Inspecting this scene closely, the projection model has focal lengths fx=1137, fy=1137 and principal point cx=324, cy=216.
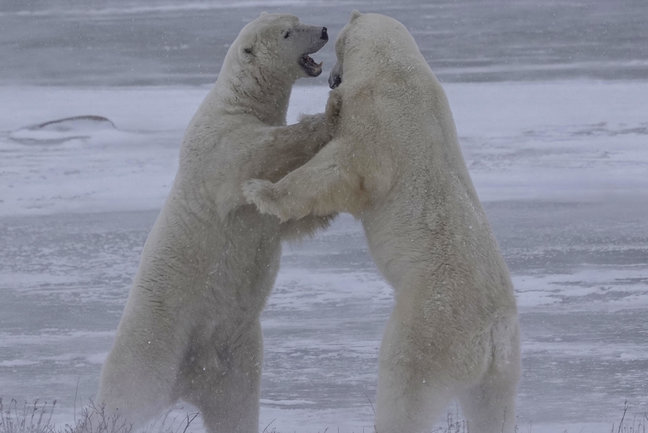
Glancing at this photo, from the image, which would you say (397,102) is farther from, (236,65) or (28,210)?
(28,210)

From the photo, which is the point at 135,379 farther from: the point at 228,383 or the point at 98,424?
the point at 228,383

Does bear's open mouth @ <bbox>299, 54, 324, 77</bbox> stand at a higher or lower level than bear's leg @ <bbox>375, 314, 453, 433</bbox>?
higher

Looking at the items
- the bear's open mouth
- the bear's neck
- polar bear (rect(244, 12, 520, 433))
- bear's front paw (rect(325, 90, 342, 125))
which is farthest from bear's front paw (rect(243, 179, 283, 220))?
the bear's open mouth

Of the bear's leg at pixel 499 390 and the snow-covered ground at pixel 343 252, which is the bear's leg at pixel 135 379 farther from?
the bear's leg at pixel 499 390

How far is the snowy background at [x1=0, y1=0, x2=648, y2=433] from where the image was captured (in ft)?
18.2

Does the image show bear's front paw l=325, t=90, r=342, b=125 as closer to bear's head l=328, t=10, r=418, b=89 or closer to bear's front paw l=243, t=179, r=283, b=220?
bear's head l=328, t=10, r=418, b=89

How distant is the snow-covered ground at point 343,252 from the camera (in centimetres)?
544

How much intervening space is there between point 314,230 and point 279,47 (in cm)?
83

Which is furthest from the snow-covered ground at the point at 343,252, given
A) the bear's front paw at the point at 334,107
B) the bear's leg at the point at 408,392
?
the bear's leg at the point at 408,392

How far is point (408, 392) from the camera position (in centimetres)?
358

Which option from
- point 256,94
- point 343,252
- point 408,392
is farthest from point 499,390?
point 343,252

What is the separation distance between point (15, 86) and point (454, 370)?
10.2 metres

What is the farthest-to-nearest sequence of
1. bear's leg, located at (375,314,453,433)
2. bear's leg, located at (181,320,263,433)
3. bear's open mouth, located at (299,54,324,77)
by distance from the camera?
bear's open mouth, located at (299,54,324,77), bear's leg, located at (181,320,263,433), bear's leg, located at (375,314,453,433)

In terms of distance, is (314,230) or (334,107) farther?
(314,230)
